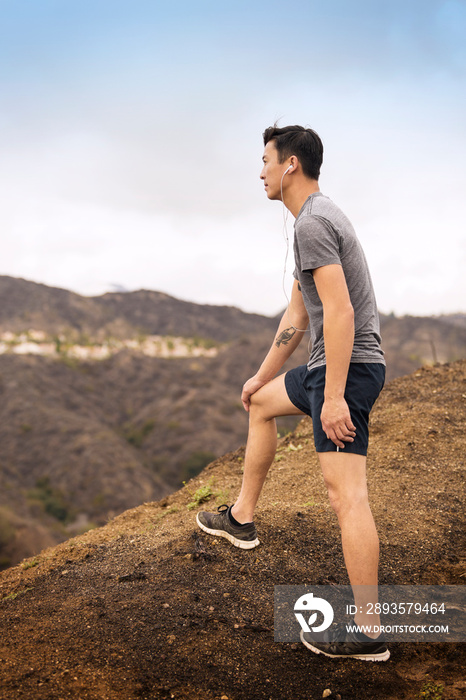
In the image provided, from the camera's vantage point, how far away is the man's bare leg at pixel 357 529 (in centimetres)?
227

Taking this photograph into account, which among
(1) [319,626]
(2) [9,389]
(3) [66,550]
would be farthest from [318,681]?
(2) [9,389]

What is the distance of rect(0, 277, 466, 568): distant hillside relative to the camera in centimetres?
3581

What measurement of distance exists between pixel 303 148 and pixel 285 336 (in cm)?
98

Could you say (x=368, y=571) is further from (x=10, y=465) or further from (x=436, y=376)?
(x=10, y=465)

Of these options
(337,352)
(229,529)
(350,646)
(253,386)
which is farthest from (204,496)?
(337,352)

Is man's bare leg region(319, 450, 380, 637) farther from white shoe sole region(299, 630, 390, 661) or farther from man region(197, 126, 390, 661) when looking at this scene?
white shoe sole region(299, 630, 390, 661)

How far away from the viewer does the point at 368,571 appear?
2.27m

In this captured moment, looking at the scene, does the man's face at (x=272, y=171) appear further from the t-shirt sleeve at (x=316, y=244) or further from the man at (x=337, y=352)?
the t-shirt sleeve at (x=316, y=244)

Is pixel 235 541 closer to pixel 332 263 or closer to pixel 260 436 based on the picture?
pixel 260 436

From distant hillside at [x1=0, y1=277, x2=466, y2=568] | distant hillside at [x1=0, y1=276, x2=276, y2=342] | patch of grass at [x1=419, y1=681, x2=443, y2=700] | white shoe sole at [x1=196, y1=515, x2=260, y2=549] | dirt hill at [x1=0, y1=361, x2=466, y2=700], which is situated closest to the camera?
patch of grass at [x1=419, y1=681, x2=443, y2=700]

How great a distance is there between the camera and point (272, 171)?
2.57 meters

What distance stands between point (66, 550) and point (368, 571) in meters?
→ 2.28

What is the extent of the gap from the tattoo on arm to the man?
33cm

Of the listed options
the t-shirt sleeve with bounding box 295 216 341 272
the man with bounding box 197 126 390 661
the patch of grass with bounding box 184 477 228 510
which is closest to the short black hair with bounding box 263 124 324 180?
the man with bounding box 197 126 390 661
